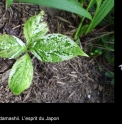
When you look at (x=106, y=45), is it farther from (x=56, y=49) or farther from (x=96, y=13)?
(x=56, y=49)

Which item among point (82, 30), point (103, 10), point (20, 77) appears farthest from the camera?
point (82, 30)

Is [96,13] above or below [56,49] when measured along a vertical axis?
above

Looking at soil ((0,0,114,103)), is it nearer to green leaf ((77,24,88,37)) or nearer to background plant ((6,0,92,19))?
green leaf ((77,24,88,37))

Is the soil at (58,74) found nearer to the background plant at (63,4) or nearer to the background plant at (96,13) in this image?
the background plant at (96,13)

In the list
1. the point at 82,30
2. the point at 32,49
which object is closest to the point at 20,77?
the point at 32,49

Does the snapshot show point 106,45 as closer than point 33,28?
No

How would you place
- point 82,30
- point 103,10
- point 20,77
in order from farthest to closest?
point 82,30
point 103,10
point 20,77
